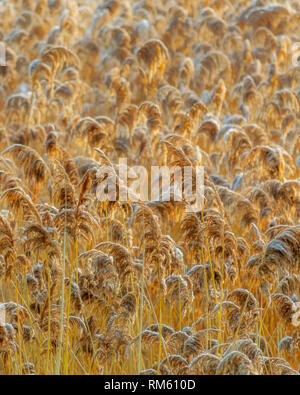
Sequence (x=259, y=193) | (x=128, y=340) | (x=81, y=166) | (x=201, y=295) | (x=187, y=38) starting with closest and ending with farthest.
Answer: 1. (x=128, y=340)
2. (x=201, y=295)
3. (x=259, y=193)
4. (x=81, y=166)
5. (x=187, y=38)

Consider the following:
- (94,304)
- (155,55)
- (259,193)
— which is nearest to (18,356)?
(94,304)

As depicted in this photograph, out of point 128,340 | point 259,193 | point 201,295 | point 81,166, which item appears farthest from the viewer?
point 81,166

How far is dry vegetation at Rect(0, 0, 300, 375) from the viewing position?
2.60 meters

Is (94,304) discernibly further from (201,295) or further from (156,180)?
(156,180)

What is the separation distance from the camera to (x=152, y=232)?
2592 millimetres

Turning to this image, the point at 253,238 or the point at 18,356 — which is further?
the point at 253,238

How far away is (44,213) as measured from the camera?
2.99 meters

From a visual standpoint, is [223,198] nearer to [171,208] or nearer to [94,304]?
[171,208]

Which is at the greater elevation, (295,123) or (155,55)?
(155,55)

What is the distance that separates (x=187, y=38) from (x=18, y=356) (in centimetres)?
624

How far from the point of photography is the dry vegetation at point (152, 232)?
2.60 meters
